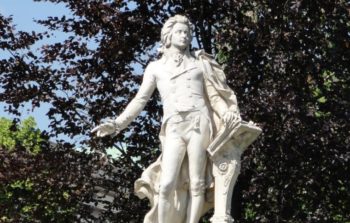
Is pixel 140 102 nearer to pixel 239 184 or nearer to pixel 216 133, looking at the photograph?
pixel 216 133

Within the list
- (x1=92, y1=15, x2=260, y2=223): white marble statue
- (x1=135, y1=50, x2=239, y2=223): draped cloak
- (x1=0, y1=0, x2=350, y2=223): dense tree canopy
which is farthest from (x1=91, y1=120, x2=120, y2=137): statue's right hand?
(x1=0, y1=0, x2=350, y2=223): dense tree canopy

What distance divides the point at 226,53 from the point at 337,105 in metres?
1.93

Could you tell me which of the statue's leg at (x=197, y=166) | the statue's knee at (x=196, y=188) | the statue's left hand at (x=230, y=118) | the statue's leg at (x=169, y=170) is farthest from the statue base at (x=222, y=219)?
the statue's left hand at (x=230, y=118)

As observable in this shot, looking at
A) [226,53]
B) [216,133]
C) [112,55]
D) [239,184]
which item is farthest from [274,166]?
[216,133]

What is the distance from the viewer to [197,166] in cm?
1235

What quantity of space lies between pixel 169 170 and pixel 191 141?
1.33ft

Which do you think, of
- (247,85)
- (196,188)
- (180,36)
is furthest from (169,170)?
(247,85)

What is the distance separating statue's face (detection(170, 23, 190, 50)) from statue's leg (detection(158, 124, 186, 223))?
976 mm

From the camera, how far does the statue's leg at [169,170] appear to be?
1226 cm

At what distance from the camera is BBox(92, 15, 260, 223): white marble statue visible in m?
12.3

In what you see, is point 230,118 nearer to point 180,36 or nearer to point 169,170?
point 169,170

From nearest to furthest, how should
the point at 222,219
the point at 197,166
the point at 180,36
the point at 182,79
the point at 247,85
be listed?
the point at 222,219 → the point at 197,166 → the point at 182,79 → the point at 180,36 → the point at 247,85

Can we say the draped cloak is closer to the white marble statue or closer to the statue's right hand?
the white marble statue

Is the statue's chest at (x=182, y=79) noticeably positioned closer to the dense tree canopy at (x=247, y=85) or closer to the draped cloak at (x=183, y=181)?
the draped cloak at (x=183, y=181)
